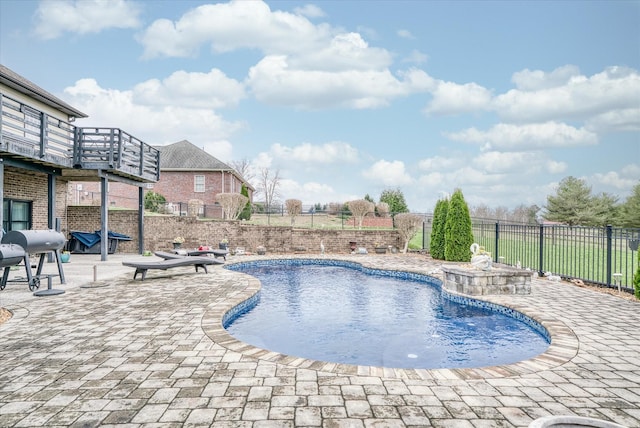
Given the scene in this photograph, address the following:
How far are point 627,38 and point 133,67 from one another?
66.5 ft

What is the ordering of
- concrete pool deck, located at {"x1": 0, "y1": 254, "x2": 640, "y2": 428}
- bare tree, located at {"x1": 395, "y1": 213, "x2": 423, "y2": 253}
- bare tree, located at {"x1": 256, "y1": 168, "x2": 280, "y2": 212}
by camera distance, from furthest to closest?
bare tree, located at {"x1": 256, "y1": 168, "x2": 280, "y2": 212} → bare tree, located at {"x1": 395, "y1": 213, "x2": 423, "y2": 253} → concrete pool deck, located at {"x1": 0, "y1": 254, "x2": 640, "y2": 428}

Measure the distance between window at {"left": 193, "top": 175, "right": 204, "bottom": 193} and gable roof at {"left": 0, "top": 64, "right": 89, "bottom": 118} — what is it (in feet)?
41.7

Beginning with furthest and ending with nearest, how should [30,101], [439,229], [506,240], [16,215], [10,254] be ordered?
[439,229], [506,240], [30,101], [16,215], [10,254]

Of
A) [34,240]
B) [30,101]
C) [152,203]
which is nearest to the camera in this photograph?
[34,240]

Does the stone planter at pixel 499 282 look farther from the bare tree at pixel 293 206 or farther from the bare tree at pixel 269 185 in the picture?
the bare tree at pixel 269 185

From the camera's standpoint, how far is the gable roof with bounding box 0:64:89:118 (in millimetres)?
10930

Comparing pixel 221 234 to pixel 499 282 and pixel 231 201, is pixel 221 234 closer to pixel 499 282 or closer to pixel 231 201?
pixel 231 201

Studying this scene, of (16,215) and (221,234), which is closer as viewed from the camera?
(16,215)

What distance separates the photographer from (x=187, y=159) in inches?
1134

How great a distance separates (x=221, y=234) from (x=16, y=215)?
25.3ft

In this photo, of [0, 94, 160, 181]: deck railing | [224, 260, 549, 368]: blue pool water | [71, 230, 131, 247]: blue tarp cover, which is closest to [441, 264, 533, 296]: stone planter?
[224, 260, 549, 368]: blue pool water

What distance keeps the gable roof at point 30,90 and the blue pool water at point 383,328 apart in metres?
10.1

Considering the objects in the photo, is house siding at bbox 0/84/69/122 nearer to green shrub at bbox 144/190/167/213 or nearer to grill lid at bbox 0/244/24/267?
grill lid at bbox 0/244/24/267

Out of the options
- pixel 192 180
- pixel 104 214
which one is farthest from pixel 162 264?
pixel 192 180
